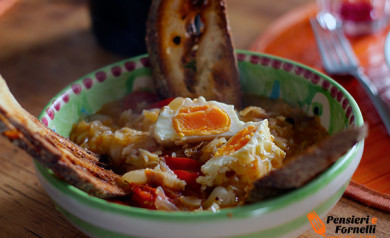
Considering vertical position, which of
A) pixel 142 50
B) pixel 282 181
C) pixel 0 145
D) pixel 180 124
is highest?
pixel 282 181

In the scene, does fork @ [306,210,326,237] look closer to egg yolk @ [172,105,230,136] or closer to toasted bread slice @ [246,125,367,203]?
toasted bread slice @ [246,125,367,203]

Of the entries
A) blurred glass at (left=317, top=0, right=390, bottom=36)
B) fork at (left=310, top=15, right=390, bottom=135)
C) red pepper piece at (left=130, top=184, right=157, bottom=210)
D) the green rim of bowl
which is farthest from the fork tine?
red pepper piece at (left=130, top=184, right=157, bottom=210)

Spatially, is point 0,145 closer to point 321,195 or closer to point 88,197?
point 88,197

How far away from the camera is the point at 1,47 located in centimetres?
327

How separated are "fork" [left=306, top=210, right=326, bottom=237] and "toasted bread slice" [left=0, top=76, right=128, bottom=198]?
621 mm

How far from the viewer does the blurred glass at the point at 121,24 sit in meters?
2.72

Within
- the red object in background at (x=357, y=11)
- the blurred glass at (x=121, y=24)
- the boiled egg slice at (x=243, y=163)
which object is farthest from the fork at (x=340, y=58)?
the blurred glass at (x=121, y=24)

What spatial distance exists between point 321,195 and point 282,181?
151mm

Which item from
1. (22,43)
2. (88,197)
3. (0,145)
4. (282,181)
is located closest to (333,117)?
(282,181)

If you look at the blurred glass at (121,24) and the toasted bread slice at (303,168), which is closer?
the toasted bread slice at (303,168)

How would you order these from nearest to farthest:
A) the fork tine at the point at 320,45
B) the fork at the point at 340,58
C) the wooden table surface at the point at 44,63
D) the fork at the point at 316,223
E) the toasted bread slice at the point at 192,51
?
the fork at the point at 316,223, the wooden table surface at the point at 44,63, the toasted bread slice at the point at 192,51, the fork at the point at 340,58, the fork tine at the point at 320,45

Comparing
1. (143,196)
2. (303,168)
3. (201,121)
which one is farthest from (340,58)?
(143,196)

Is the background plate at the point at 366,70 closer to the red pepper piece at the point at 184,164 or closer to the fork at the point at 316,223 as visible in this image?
the fork at the point at 316,223

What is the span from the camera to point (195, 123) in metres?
1.76
